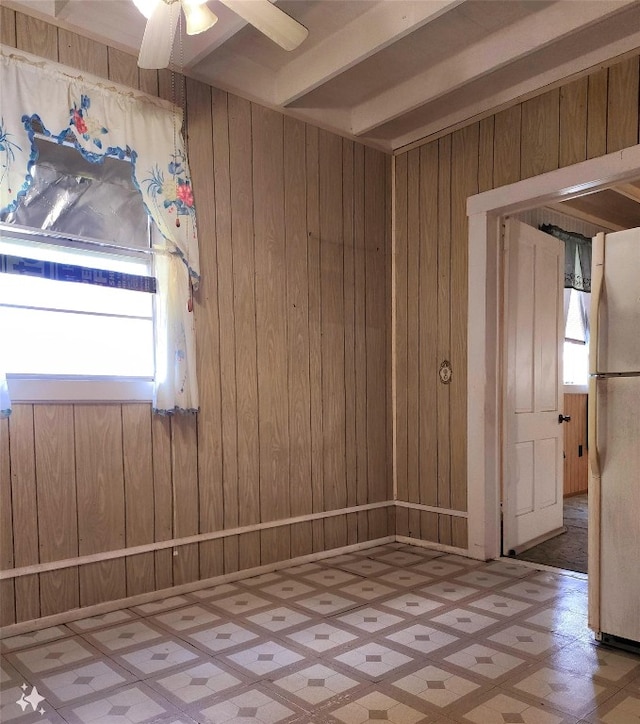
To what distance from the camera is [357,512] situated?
3.96m

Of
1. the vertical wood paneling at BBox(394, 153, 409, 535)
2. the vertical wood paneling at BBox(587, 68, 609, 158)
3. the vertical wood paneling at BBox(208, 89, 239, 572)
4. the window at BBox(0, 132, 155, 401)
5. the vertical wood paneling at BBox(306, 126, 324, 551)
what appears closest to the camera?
the window at BBox(0, 132, 155, 401)

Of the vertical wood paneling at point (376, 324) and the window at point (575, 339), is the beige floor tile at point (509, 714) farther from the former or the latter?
the window at point (575, 339)

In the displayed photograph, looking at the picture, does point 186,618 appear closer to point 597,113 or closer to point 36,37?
point 36,37

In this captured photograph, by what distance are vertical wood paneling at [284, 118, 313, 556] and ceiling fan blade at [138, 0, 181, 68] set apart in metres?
1.45

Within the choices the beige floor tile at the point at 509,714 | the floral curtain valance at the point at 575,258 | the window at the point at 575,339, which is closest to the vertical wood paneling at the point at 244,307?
the beige floor tile at the point at 509,714

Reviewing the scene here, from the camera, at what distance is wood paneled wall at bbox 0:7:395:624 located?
270 centimetres

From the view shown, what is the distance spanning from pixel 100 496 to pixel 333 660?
4.41 ft

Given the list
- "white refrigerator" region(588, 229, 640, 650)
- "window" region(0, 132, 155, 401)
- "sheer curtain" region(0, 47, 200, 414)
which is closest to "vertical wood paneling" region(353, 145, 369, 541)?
"sheer curtain" region(0, 47, 200, 414)

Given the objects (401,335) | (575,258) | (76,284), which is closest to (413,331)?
(401,335)

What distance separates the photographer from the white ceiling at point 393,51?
2.82 m

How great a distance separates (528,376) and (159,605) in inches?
106

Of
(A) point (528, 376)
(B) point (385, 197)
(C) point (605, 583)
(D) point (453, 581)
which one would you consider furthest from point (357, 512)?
(B) point (385, 197)

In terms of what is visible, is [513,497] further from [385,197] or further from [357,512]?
[385,197]

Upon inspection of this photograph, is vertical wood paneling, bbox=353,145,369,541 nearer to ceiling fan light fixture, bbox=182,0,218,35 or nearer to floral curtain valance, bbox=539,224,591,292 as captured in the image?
ceiling fan light fixture, bbox=182,0,218,35
